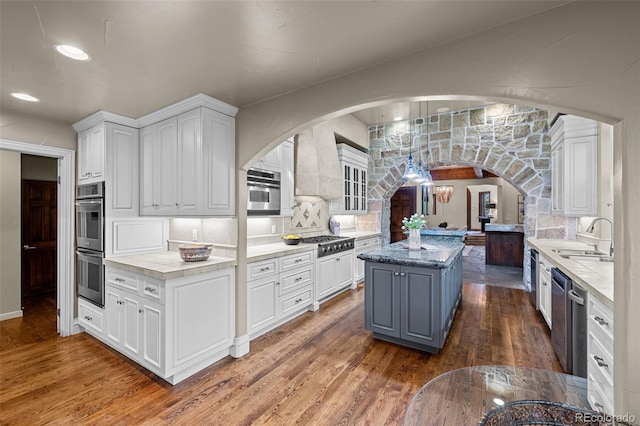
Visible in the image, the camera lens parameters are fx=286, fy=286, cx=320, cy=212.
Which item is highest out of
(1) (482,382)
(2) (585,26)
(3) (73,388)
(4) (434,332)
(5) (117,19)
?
(5) (117,19)

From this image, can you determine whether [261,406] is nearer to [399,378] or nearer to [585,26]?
[399,378]

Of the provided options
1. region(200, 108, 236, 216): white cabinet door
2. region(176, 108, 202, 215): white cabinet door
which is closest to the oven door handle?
region(176, 108, 202, 215): white cabinet door

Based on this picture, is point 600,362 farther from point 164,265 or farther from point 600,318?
point 164,265

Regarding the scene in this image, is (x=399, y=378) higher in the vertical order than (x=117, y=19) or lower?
lower

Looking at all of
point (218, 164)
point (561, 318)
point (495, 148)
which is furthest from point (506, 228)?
point (218, 164)

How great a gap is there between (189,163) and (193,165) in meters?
0.07

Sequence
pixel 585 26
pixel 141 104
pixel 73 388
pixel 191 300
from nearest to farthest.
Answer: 1. pixel 585 26
2. pixel 73 388
3. pixel 191 300
4. pixel 141 104

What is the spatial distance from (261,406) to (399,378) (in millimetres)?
1149

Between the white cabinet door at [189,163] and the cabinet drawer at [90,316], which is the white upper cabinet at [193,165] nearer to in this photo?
the white cabinet door at [189,163]

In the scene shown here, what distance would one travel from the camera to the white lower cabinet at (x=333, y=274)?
4.16m

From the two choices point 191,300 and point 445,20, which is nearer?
point 445,20

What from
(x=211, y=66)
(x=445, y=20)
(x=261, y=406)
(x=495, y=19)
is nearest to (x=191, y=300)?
(x=261, y=406)

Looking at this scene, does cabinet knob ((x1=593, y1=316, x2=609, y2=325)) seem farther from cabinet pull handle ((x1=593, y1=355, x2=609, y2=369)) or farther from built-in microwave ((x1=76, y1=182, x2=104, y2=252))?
built-in microwave ((x1=76, y1=182, x2=104, y2=252))

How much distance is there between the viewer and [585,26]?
1.40 m
